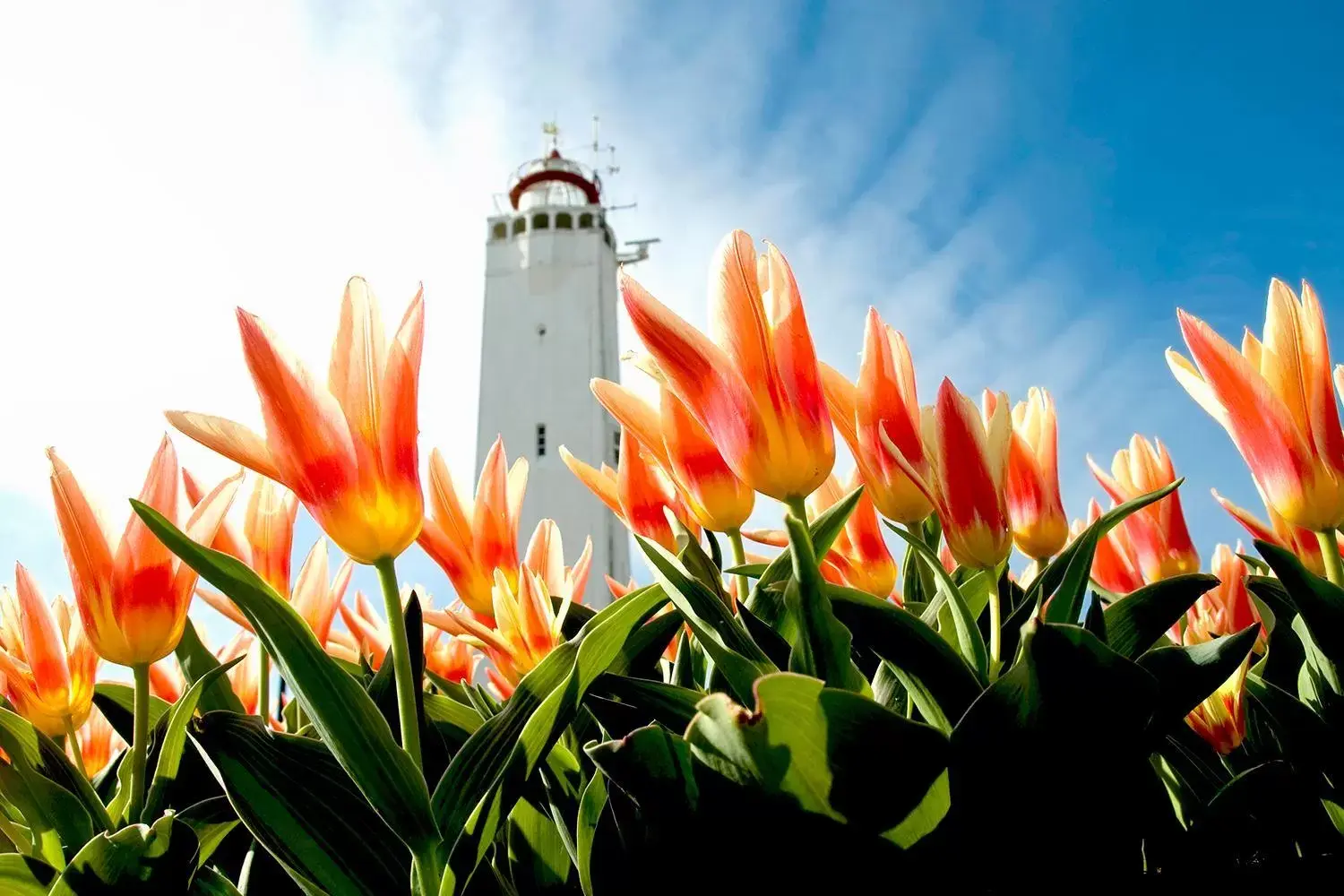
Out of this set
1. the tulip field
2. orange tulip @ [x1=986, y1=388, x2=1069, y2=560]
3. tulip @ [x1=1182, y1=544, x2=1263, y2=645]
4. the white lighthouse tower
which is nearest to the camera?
the tulip field

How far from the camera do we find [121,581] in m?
0.68

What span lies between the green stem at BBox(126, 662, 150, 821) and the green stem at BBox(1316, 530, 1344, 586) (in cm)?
84

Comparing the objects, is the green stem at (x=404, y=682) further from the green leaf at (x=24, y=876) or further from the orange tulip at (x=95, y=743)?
the orange tulip at (x=95, y=743)

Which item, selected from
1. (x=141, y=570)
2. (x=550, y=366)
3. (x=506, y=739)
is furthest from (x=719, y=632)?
(x=550, y=366)

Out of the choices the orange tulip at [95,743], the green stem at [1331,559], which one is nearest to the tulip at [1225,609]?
the green stem at [1331,559]

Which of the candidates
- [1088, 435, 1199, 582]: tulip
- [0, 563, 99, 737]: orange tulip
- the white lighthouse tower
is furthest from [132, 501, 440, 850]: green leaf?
the white lighthouse tower

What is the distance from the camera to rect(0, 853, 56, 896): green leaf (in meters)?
0.62

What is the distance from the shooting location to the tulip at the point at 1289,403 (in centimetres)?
70

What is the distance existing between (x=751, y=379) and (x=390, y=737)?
12.0 inches

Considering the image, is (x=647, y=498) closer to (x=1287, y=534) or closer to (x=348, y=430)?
(x=348, y=430)

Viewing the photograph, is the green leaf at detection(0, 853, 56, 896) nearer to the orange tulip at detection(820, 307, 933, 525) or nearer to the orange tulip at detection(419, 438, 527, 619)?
the orange tulip at detection(419, 438, 527, 619)

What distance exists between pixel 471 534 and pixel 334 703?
0.43 meters

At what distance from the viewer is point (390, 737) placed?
50 centimetres

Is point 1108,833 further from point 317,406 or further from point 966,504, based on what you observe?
point 317,406
